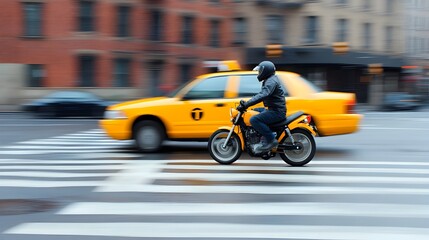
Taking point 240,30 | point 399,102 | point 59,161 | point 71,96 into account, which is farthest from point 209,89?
point 240,30

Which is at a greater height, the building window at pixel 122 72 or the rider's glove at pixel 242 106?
the building window at pixel 122 72

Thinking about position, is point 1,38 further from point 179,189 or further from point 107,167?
point 179,189

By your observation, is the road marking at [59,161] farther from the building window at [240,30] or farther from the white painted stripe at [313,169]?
the building window at [240,30]

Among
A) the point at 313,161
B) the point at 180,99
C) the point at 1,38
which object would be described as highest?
the point at 1,38

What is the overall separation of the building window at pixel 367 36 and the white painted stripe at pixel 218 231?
45.8m

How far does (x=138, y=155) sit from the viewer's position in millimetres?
11664

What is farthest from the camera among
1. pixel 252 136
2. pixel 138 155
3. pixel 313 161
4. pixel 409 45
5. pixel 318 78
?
pixel 409 45

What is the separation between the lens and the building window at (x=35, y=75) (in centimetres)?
3741

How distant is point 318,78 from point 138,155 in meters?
37.5

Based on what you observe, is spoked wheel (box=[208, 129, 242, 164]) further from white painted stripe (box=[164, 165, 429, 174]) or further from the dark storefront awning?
the dark storefront awning

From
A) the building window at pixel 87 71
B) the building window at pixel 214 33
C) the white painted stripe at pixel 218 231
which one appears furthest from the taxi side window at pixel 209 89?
the building window at pixel 214 33

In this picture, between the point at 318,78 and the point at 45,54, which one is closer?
the point at 45,54

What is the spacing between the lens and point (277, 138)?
987cm

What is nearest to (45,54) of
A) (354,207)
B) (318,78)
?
(318,78)
